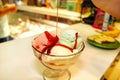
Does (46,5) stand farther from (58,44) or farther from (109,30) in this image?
(58,44)

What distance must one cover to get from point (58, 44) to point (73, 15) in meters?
0.75

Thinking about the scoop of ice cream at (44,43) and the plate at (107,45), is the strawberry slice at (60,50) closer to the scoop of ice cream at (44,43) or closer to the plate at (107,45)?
the scoop of ice cream at (44,43)

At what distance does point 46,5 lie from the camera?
1329 millimetres

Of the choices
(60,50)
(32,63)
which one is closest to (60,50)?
(60,50)

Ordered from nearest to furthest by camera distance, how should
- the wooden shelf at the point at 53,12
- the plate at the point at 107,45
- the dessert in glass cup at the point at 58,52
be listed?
the dessert in glass cup at the point at 58,52 → the plate at the point at 107,45 → the wooden shelf at the point at 53,12

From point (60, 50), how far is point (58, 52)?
0.01 m

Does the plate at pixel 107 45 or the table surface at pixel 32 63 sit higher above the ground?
the plate at pixel 107 45

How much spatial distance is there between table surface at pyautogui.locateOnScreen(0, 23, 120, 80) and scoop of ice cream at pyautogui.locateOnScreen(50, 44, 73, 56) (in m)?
0.11

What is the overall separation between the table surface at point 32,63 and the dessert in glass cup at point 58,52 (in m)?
0.04

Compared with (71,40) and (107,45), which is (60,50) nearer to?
(71,40)

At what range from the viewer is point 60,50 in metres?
0.43

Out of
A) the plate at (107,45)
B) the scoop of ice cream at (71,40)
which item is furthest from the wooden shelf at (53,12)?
the scoop of ice cream at (71,40)

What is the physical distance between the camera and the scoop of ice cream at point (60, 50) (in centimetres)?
42

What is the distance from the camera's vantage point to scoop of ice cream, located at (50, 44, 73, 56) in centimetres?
42
